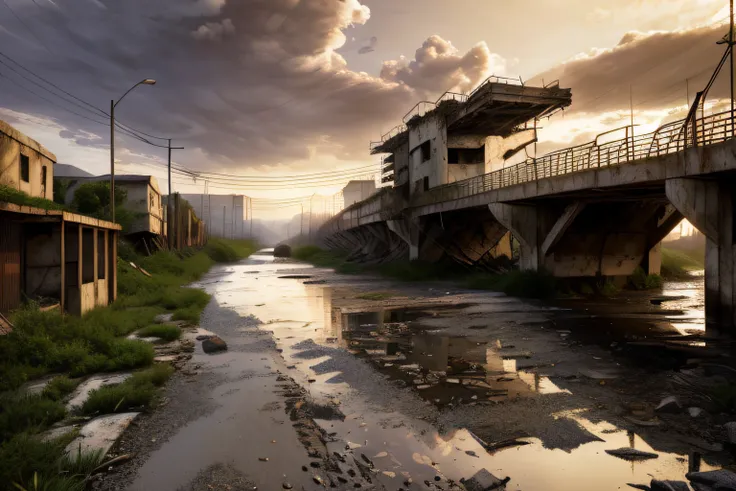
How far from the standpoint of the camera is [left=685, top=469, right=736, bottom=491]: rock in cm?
446

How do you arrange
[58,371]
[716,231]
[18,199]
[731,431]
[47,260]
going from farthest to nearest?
[18,199]
[716,231]
[47,260]
[58,371]
[731,431]

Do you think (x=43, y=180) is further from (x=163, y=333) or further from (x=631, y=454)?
(x=631, y=454)

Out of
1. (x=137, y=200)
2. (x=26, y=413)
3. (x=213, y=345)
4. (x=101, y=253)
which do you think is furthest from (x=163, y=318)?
(x=137, y=200)

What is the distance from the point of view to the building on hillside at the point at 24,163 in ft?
59.5

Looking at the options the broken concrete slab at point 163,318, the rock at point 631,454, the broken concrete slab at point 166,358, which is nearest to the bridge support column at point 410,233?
the broken concrete slab at point 163,318

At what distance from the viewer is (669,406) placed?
271 inches

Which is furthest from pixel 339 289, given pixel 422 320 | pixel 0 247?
pixel 0 247

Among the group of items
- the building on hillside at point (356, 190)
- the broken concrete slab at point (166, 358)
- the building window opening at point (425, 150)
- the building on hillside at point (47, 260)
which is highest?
the building on hillside at point (356, 190)

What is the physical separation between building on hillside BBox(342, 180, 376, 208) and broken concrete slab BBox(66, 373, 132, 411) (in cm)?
12676

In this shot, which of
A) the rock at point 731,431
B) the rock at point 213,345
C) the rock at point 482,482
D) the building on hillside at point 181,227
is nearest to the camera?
the rock at point 482,482

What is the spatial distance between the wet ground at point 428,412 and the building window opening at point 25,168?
1453 cm

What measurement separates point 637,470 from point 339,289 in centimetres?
2317

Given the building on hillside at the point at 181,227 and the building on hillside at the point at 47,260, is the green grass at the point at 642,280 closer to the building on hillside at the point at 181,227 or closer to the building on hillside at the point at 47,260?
the building on hillside at the point at 47,260

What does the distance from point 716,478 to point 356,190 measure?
446 feet
